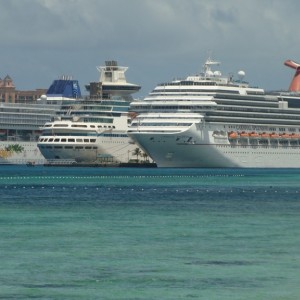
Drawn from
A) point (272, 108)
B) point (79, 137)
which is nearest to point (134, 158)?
point (79, 137)

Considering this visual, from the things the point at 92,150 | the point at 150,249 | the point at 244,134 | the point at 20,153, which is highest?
the point at 244,134

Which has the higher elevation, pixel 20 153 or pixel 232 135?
pixel 232 135

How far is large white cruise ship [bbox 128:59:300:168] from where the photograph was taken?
152250 millimetres

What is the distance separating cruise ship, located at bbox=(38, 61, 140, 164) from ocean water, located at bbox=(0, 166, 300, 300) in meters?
98.3

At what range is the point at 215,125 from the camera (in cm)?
15638

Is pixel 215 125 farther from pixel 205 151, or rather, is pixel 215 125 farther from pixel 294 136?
pixel 294 136

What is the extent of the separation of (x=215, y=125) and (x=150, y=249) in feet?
367

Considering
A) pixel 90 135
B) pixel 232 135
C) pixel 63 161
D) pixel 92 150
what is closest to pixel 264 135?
pixel 232 135

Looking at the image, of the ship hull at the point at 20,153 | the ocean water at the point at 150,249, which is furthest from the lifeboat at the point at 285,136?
the ocean water at the point at 150,249

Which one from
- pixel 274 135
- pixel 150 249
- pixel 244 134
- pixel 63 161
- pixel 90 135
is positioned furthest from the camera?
pixel 90 135

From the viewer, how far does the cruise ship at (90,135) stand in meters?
174

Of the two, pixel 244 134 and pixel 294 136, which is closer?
pixel 244 134

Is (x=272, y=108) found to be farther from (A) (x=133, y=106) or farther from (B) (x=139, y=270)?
(B) (x=139, y=270)

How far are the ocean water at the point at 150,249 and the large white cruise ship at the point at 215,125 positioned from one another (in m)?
76.9
